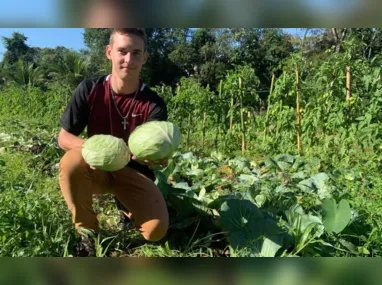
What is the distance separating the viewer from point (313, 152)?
5.69m

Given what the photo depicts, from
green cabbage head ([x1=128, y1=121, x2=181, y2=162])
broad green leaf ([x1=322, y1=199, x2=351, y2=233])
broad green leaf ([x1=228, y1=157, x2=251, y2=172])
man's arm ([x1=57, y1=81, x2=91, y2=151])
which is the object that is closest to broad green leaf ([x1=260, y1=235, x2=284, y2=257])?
broad green leaf ([x1=322, y1=199, x2=351, y2=233])

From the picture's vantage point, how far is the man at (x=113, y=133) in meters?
2.49

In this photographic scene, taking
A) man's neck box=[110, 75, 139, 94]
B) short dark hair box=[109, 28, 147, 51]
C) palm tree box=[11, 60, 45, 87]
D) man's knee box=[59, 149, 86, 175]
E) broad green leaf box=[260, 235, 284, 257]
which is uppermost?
palm tree box=[11, 60, 45, 87]

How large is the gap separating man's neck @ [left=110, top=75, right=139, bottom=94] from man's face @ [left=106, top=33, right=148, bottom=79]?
0.05 m

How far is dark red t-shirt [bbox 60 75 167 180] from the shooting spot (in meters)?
2.57

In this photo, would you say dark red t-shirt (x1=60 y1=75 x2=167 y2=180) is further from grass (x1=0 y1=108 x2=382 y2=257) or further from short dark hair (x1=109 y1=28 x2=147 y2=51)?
grass (x1=0 y1=108 x2=382 y2=257)

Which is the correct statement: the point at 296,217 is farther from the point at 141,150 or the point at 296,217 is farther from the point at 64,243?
the point at 64,243

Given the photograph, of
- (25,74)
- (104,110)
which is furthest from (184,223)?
(25,74)

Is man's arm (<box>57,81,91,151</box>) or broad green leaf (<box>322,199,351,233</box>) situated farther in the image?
man's arm (<box>57,81,91,151</box>)

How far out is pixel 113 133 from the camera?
2637mm

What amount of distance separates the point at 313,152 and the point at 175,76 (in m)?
12.6

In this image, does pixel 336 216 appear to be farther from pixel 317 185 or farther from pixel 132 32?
pixel 132 32

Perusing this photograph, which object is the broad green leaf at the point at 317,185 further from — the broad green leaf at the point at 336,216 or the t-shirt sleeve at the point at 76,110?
the t-shirt sleeve at the point at 76,110
